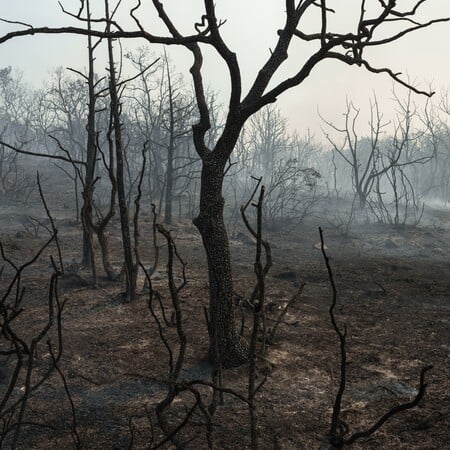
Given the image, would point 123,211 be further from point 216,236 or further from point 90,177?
point 216,236

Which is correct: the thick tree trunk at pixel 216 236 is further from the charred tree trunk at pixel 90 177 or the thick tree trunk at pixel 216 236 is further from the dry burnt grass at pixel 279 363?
the charred tree trunk at pixel 90 177

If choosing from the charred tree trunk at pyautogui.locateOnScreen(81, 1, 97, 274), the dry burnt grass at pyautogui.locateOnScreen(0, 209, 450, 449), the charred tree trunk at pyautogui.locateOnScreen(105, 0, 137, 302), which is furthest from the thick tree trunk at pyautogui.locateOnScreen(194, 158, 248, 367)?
the charred tree trunk at pyautogui.locateOnScreen(81, 1, 97, 274)

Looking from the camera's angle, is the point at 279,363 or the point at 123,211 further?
the point at 123,211

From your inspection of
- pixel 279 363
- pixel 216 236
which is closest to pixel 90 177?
pixel 216 236

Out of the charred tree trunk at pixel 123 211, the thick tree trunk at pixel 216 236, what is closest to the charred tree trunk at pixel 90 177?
the charred tree trunk at pixel 123 211

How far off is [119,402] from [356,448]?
2139 mm

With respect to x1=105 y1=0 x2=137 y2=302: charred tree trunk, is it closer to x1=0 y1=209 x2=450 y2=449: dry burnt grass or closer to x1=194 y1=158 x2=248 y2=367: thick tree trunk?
x1=0 y1=209 x2=450 y2=449: dry burnt grass

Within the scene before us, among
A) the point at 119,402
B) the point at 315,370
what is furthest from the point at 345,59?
the point at 119,402

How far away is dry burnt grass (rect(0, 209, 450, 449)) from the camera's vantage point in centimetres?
341

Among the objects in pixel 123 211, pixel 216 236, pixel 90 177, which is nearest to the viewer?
pixel 216 236

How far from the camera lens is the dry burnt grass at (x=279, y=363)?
3412 mm

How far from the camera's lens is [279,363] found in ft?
15.6

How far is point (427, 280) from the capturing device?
9.16 metres

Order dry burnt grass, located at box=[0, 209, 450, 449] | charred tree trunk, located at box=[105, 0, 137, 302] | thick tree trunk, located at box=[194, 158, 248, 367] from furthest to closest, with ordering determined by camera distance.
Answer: charred tree trunk, located at box=[105, 0, 137, 302] → thick tree trunk, located at box=[194, 158, 248, 367] → dry burnt grass, located at box=[0, 209, 450, 449]
